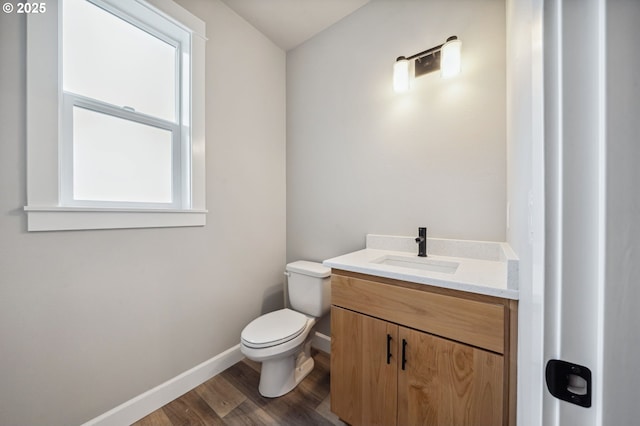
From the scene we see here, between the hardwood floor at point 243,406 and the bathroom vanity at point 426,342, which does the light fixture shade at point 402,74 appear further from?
the hardwood floor at point 243,406

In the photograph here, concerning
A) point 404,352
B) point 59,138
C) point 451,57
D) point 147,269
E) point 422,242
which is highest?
point 451,57

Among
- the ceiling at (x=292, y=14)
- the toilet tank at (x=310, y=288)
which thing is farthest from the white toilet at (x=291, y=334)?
the ceiling at (x=292, y=14)

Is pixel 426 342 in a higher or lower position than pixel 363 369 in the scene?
higher

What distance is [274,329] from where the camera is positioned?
1453 mm

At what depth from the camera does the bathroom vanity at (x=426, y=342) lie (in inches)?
32.1

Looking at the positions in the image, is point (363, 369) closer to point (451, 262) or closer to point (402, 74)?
point (451, 262)

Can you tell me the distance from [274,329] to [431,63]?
75.1 inches

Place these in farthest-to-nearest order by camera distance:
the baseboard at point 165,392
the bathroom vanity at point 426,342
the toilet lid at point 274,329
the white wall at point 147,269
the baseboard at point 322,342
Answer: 1. the baseboard at point 322,342
2. the toilet lid at point 274,329
3. the baseboard at point 165,392
4. the white wall at point 147,269
5. the bathroom vanity at point 426,342

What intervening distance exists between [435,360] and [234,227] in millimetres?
1503

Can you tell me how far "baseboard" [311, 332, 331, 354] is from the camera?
6.17 ft

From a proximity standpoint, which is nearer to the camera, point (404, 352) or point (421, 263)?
point (404, 352)

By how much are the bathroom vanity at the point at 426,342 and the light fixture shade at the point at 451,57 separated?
3.23ft

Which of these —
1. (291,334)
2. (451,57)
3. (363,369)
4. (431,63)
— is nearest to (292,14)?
(431,63)

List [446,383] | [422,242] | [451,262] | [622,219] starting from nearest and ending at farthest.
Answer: [622,219], [446,383], [451,262], [422,242]
